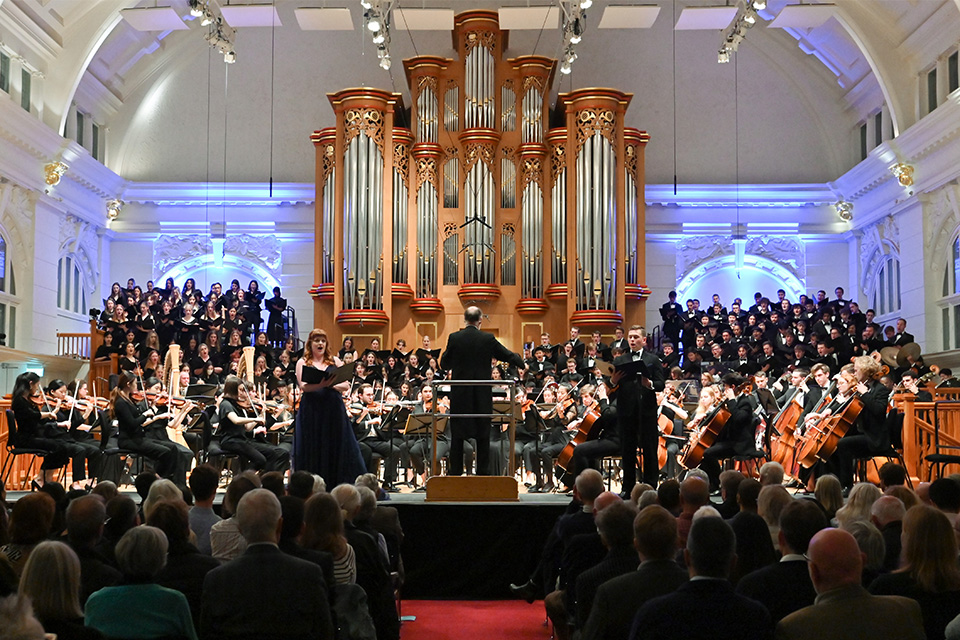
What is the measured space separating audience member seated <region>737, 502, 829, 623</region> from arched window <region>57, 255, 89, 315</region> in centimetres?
1429

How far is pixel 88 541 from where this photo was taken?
349cm

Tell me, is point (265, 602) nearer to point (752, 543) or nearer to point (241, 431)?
point (752, 543)

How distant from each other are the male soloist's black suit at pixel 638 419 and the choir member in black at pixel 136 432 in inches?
152

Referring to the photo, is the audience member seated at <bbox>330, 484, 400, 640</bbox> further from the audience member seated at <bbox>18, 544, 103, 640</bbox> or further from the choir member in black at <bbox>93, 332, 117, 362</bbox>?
the choir member in black at <bbox>93, 332, 117, 362</bbox>

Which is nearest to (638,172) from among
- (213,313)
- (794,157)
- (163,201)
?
(794,157)

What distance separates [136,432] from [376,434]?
226 cm

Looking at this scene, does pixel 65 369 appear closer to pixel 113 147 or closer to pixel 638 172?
pixel 113 147

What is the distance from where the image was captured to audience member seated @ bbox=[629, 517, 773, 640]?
2.62 metres

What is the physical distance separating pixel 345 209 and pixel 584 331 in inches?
145

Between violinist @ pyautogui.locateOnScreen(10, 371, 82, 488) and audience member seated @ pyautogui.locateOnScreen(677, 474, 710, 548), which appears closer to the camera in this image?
audience member seated @ pyautogui.locateOnScreen(677, 474, 710, 548)

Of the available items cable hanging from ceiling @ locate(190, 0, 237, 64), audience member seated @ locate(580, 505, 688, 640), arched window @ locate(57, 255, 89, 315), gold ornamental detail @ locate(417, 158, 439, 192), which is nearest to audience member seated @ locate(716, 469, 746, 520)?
audience member seated @ locate(580, 505, 688, 640)

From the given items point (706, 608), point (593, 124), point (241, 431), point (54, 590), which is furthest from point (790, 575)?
point (593, 124)

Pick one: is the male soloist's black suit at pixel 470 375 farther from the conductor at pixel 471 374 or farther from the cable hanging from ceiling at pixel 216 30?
the cable hanging from ceiling at pixel 216 30

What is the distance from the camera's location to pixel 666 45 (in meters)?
17.6
